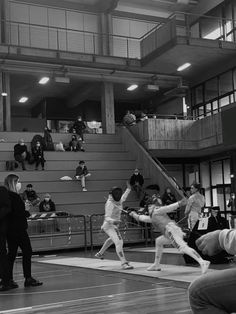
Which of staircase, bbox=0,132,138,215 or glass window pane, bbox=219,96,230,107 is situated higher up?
glass window pane, bbox=219,96,230,107

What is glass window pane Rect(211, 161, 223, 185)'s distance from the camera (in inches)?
1164

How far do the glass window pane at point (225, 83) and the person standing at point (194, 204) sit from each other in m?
15.7

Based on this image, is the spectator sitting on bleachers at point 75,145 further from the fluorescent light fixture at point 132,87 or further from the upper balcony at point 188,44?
the fluorescent light fixture at point 132,87

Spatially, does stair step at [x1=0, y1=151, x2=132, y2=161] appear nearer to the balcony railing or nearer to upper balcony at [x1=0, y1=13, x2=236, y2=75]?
upper balcony at [x1=0, y1=13, x2=236, y2=75]

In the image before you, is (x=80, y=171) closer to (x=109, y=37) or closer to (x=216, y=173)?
(x=216, y=173)

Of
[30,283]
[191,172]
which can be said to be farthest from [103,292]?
[191,172]

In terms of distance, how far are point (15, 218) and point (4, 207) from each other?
0.42 metres

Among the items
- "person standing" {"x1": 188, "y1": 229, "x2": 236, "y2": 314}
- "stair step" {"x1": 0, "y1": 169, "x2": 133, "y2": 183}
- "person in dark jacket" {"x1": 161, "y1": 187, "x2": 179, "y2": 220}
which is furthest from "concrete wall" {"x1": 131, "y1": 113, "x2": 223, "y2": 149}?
"person standing" {"x1": 188, "y1": 229, "x2": 236, "y2": 314}

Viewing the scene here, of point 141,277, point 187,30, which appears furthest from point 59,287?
point 187,30

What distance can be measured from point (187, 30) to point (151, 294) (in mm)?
19662

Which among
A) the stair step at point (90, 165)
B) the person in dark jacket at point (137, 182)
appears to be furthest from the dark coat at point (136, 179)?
the stair step at point (90, 165)

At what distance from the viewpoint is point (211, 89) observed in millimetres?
29891

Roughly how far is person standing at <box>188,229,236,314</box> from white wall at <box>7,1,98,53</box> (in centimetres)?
2621

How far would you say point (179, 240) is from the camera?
397 inches
